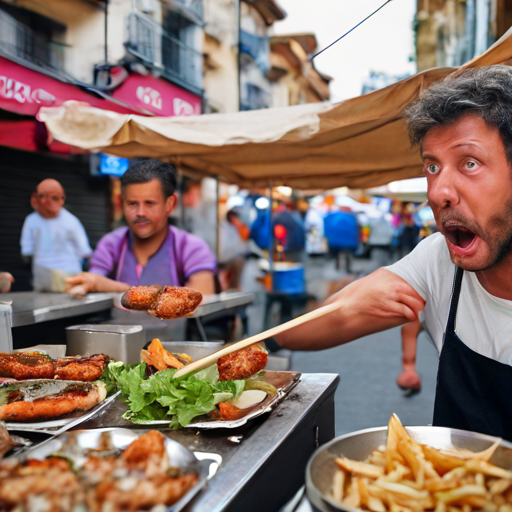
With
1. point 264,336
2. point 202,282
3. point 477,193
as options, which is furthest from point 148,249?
point 477,193

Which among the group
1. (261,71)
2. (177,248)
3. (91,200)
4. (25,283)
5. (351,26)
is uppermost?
(261,71)

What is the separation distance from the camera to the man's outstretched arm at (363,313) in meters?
2.04

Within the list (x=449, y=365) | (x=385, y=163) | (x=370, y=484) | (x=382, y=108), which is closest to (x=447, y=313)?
(x=449, y=365)

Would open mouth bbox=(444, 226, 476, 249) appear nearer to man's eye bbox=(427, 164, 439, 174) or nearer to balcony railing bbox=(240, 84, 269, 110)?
man's eye bbox=(427, 164, 439, 174)

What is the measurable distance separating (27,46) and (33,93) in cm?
169

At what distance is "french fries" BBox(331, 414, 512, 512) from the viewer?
3.49 feet

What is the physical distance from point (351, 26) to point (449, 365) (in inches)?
79.7

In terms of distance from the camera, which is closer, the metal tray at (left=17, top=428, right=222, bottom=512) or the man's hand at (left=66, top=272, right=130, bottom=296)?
the metal tray at (left=17, top=428, right=222, bottom=512)

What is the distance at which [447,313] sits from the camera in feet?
7.11

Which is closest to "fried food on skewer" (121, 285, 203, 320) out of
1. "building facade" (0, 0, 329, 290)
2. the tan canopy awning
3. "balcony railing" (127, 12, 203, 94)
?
the tan canopy awning

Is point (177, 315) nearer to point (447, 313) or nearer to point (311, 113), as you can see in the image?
point (447, 313)

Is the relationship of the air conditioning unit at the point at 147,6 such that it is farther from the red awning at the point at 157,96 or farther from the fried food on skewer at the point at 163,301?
the fried food on skewer at the point at 163,301

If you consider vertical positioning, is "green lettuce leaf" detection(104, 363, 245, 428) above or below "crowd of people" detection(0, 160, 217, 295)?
below

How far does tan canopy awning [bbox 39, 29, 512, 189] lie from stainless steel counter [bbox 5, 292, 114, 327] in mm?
1465
